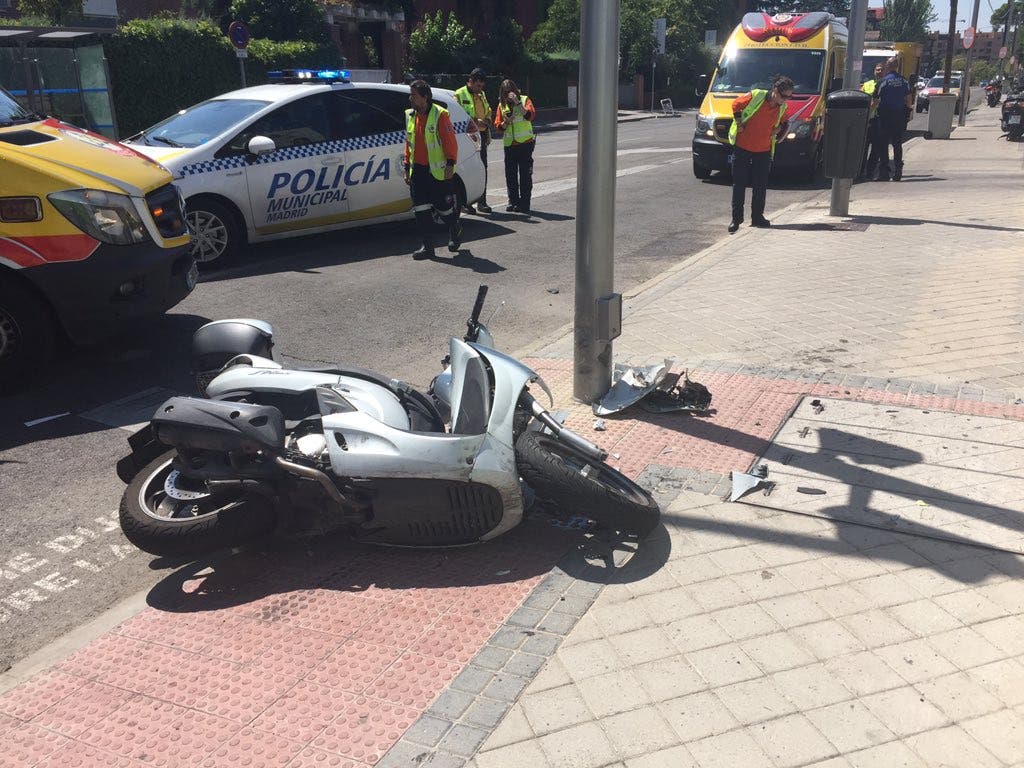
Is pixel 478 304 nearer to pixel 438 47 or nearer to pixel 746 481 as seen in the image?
pixel 746 481

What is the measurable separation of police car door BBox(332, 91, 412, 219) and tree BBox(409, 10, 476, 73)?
25.7 m

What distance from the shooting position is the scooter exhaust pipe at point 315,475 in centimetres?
372

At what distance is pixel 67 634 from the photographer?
3650 millimetres

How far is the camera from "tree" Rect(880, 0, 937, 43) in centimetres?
10969

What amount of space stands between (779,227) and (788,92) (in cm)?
157

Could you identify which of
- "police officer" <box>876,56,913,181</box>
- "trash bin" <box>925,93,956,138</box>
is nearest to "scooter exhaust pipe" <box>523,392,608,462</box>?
"police officer" <box>876,56,913,181</box>

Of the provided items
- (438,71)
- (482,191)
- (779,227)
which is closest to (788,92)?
(779,227)

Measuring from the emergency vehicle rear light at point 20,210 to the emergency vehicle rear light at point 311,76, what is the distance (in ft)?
Result: 17.0

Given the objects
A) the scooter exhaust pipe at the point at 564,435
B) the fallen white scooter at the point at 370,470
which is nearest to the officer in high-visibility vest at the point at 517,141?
the fallen white scooter at the point at 370,470

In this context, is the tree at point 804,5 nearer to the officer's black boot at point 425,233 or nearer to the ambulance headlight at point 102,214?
the officer's black boot at point 425,233

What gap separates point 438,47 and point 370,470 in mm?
33488

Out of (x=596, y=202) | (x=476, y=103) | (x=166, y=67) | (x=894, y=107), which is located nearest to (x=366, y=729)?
(x=596, y=202)

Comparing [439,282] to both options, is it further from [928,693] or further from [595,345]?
[928,693]

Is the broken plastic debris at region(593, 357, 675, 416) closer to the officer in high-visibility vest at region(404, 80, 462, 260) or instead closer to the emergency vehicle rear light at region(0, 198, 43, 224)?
the emergency vehicle rear light at region(0, 198, 43, 224)
